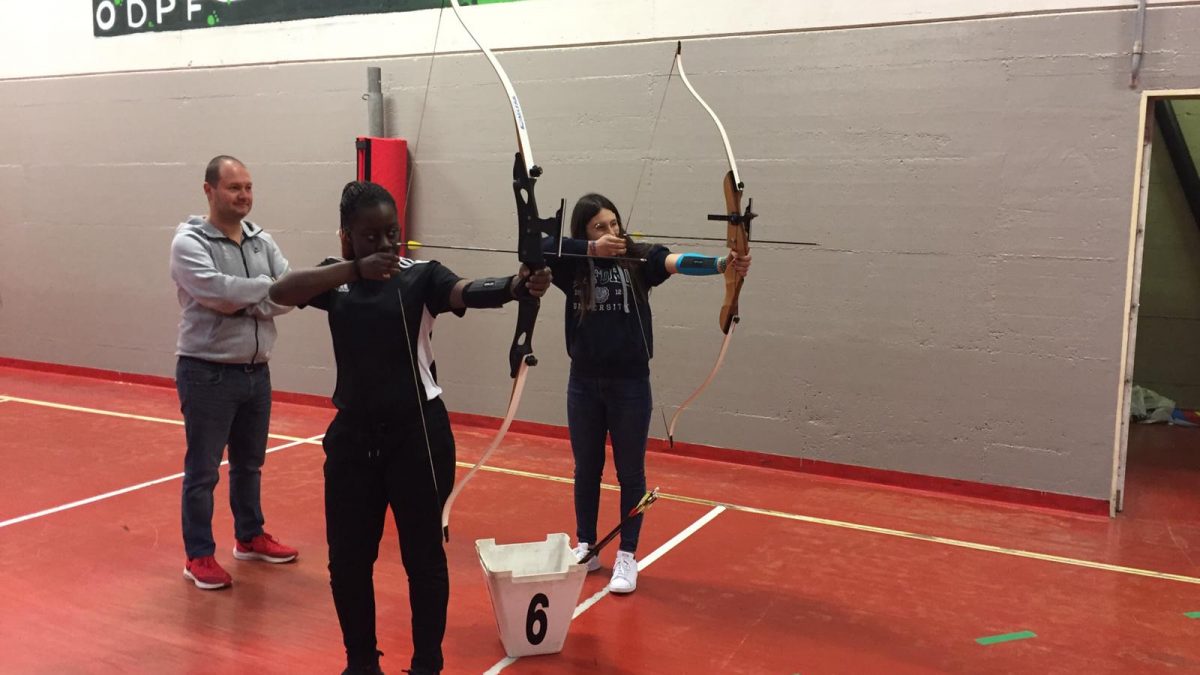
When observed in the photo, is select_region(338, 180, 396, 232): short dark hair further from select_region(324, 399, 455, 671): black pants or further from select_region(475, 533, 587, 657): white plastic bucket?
select_region(475, 533, 587, 657): white plastic bucket

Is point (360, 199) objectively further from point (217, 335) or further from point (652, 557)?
point (652, 557)

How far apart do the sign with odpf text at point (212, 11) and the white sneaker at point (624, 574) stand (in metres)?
3.46

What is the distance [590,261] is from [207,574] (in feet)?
5.30

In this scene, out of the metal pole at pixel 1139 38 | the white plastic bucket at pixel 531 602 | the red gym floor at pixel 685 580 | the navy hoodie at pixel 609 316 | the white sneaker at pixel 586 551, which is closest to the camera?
the white plastic bucket at pixel 531 602

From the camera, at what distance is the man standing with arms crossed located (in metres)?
2.76

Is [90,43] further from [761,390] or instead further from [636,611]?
[636,611]

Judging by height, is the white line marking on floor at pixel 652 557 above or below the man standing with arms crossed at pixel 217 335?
below

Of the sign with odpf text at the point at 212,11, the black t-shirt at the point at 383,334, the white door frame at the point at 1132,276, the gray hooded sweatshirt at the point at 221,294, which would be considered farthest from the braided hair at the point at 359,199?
the sign with odpf text at the point at 212,11

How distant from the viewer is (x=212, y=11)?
595 centimetres

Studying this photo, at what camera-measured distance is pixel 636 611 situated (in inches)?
111

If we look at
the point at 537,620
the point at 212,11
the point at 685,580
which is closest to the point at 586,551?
Result: the point at 685,580

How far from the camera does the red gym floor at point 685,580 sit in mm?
2525

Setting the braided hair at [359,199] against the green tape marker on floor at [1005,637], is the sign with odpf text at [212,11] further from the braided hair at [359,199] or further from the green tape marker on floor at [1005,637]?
the green tape marker on floor at [1005,637]

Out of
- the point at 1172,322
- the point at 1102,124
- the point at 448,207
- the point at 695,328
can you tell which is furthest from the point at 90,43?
the point at 1172,322
